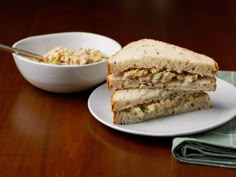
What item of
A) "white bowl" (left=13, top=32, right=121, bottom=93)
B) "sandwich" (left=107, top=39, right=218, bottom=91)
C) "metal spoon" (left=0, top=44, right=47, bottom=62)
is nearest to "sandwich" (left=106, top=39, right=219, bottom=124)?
"sandwich" (left=107, top=39, right=218, bottom=91)

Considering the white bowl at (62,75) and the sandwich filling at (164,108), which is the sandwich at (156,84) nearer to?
the sandwich filling at (164,108)

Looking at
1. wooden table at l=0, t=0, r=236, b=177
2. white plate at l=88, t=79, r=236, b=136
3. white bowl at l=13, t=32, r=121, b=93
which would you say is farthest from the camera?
white bowl at l=13, t=32, r=121, b=93

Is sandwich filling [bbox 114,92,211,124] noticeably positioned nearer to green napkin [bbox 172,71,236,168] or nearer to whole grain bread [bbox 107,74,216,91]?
whole grain bread [bbox 107,74,216,91]

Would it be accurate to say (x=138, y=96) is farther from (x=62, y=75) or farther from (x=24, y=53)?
(x=24, y=53)

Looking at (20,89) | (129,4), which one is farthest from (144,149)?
(129,4)

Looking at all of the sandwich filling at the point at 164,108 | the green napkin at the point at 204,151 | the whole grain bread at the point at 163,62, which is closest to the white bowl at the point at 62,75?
the whole grain bread at the point at 163,62

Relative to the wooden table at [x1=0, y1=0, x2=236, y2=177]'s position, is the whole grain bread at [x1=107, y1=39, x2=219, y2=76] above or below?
above

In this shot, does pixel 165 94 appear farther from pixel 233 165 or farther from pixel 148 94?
pixel 233 165
